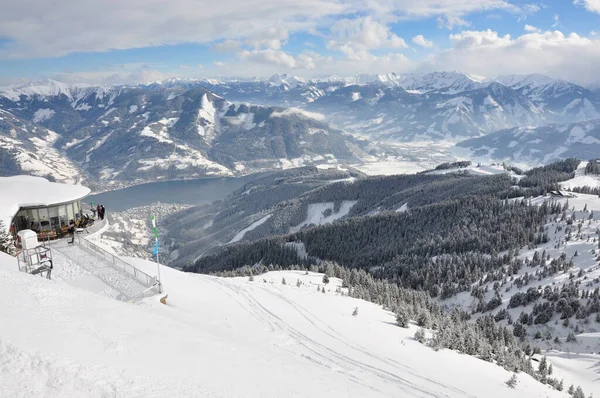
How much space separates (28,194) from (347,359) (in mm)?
31142

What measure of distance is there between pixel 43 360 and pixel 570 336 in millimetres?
75460

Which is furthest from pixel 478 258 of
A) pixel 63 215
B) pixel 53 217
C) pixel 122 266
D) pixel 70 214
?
pixel 53 217

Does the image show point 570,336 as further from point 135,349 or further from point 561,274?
point 135,349

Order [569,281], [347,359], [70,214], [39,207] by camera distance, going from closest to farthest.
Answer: [347,359] → [39,207] → [70,214] → [569,281]

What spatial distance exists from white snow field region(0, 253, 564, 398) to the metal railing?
7.09 feet

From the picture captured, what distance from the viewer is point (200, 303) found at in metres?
30.5

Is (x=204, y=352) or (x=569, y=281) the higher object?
(x=204, y=352)

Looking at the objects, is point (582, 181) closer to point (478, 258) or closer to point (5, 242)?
point (478, 258)

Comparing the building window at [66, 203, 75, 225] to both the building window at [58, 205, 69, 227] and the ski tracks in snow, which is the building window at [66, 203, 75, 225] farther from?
the ski tracks in snow

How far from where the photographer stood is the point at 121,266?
29.9 metres

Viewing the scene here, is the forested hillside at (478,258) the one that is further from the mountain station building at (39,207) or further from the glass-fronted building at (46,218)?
the mountain station building at (39,207)

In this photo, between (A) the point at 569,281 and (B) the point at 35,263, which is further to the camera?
(A) the point at 569,281

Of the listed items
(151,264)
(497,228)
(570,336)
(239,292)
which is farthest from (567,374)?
(497,228)

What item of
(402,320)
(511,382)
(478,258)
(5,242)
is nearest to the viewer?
(511,382)
